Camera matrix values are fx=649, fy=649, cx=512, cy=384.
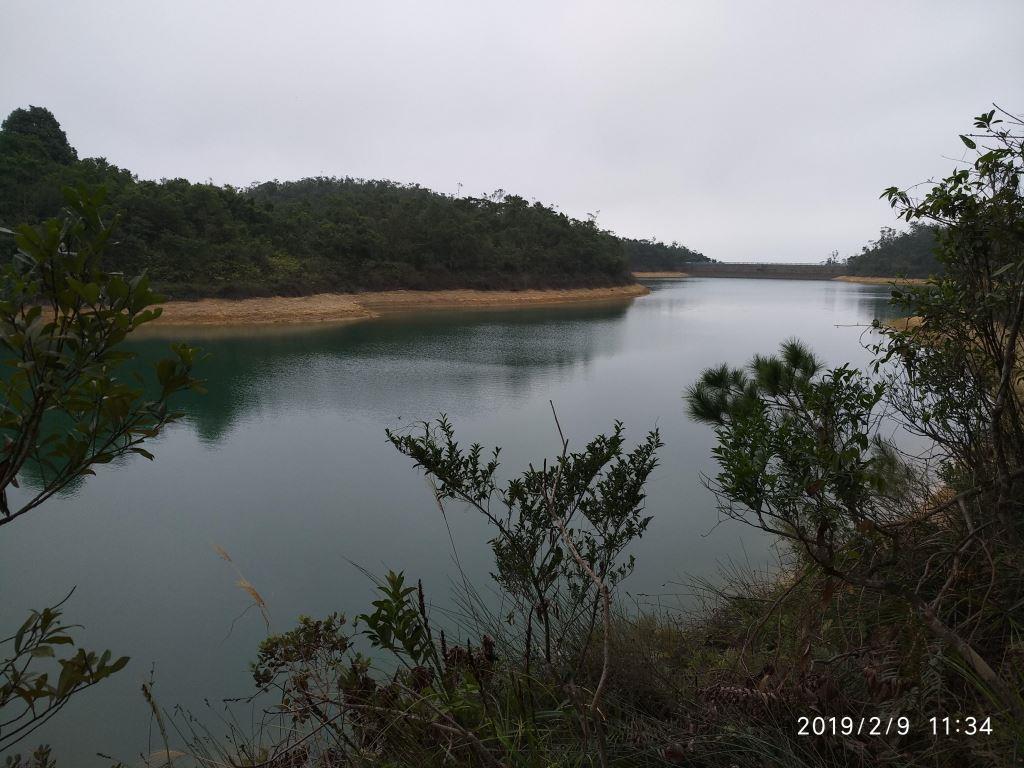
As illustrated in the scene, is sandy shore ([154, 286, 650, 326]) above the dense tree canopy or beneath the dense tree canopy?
beneath

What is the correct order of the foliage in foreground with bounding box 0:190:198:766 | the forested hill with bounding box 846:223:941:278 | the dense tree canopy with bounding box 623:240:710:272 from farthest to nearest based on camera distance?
the dense tree canopy with bounding box 623:240:710:272 < the forested hill with bounding box 846:223:941:278 < the foliage in foreground with bounding box 0:190:198:766

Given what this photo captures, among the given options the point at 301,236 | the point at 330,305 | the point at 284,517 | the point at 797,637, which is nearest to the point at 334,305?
the point at 330,305

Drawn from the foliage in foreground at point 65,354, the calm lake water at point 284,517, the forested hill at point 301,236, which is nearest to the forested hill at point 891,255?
the forested hill at point 301,236

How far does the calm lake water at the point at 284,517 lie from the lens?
12.8 ft

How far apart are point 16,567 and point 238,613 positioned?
191 centimetres

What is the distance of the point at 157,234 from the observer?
20922mm

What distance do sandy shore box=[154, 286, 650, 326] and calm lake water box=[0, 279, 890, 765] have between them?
6.90 m

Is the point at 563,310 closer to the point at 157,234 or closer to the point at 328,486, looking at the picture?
the point at 157,234

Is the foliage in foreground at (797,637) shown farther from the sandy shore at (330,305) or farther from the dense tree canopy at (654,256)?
the dense tree canopy at (654,256)

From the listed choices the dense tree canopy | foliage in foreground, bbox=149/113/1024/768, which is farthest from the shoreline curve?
the dense tree canopy

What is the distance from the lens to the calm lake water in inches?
154

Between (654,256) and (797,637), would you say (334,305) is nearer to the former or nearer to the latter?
(797,637)

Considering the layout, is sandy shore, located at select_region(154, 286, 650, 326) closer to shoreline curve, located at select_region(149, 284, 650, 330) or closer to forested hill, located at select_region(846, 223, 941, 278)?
shoreline curve, located at select_region(149, 284, 650, 330)

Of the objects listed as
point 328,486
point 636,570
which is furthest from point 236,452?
point 636,570
